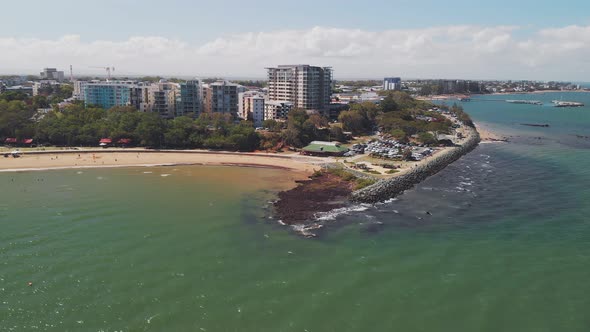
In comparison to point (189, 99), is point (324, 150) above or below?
below

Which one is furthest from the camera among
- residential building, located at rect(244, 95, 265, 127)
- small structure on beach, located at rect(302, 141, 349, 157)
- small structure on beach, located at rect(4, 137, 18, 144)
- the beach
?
residential building, located at rect(244, 95, 265, 127)

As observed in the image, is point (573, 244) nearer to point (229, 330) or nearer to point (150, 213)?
point (229, 330)

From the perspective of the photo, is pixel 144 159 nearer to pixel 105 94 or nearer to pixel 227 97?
pixel 227 97

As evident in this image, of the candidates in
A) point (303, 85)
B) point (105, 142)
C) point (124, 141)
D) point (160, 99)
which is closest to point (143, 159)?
point (124, 141)

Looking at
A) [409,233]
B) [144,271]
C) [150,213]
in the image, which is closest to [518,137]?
[409,233]

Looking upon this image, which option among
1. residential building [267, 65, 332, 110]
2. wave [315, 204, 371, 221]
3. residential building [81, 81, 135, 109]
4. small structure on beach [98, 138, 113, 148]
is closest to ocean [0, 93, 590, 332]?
wave [315, 204, 371, 221]

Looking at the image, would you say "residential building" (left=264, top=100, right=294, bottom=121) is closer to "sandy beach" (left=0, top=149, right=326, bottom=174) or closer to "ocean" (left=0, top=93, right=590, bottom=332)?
"sandy beach" (left=0, top=149, right=326, bottom=174)
